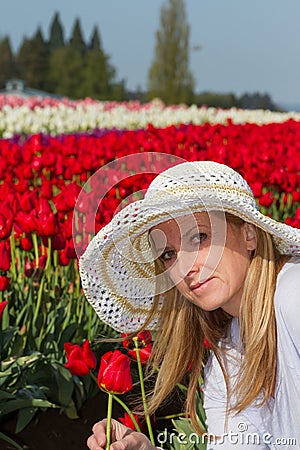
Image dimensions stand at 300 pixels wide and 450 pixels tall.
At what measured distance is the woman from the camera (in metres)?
2.07

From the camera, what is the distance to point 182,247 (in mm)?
2117

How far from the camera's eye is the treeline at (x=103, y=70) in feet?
140

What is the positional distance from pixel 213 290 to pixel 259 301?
132 mm

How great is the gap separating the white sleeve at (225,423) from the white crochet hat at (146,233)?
278 millimetres

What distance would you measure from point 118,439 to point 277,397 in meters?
0.46

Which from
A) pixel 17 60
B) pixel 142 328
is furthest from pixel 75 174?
pixel 17 60

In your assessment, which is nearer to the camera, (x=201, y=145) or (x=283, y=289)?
(x=283, y=289)

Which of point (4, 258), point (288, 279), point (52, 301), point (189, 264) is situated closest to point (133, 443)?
point (189, 264)

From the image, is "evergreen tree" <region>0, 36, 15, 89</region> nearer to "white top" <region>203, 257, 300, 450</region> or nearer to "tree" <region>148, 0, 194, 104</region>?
"tree" <region>148, 0, 194, 104</region>

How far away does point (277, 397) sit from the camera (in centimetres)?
221

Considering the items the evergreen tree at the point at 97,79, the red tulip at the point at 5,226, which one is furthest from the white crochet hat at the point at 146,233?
the evergreen tree at the point at 97,79

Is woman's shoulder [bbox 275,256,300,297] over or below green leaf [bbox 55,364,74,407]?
over

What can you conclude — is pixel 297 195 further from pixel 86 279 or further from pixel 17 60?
pixel 17 60

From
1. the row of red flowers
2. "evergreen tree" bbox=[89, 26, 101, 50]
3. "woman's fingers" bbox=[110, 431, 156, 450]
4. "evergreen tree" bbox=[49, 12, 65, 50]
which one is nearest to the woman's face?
"woman's fingers" bbox=[110, 431, 156, 450]
